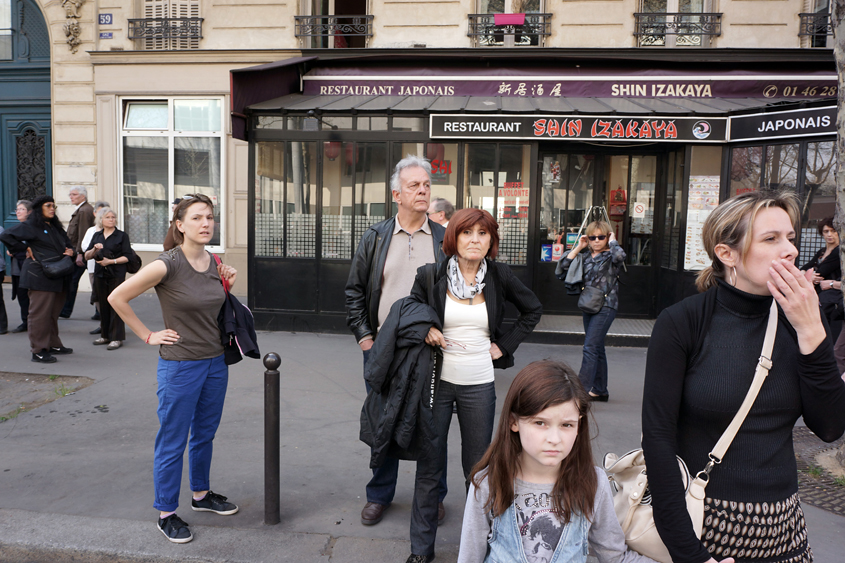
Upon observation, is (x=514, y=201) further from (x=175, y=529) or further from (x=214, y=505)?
(x=175, y=529)

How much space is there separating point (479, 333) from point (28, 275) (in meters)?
6.57

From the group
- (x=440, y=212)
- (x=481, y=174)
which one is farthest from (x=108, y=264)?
(x=481, y=174)

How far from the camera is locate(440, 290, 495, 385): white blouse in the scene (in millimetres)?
3211

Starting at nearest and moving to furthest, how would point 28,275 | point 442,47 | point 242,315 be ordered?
point 242,315, point 28,275, point 442,47

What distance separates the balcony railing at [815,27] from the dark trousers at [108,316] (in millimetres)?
10842

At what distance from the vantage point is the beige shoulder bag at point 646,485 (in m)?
1.82

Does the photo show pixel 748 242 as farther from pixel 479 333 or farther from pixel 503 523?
pixel 479 333

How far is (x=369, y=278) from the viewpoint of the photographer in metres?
3.92

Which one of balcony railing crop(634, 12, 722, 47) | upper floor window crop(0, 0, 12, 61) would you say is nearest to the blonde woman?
balcony railing crop(634, 12, 722, 47)

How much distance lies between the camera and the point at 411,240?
12.8ft

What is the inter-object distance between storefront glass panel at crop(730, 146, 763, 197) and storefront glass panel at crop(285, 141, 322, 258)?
5.76 metres

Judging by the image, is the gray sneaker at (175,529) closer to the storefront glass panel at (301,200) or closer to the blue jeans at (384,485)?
the blue jeans at (384,485)

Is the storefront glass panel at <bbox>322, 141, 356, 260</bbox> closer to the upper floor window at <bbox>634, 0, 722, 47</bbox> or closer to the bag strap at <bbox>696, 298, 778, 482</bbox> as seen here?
the upper floor window at <bbox>634, 0, 722, 47</bbox>

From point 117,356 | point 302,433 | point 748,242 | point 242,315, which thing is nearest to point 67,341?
point 117,356
